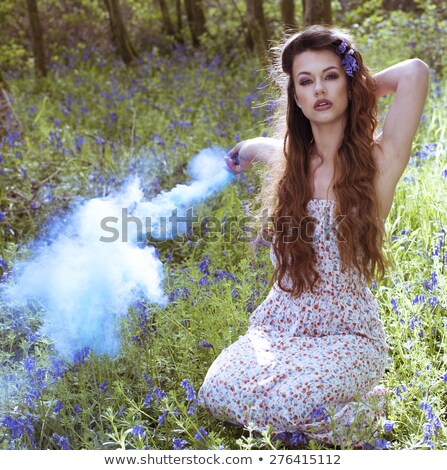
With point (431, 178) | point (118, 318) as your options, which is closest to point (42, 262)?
point (118, 318)

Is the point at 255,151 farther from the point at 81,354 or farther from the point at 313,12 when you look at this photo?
the point at 313,12

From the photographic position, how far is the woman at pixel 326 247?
2.58 m

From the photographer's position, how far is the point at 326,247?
2.73 meters

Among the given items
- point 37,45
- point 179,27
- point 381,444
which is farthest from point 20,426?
point 179,27

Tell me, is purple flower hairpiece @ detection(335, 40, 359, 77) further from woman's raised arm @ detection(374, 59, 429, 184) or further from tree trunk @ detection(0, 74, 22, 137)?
tree trunk @ detection(0, 74, 22, 137)

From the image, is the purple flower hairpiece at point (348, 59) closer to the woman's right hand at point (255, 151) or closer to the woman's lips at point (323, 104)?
the woman's lips at point (323, 104)

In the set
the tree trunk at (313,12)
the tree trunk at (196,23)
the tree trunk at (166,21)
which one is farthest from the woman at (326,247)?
the tree trunk at (166,21)

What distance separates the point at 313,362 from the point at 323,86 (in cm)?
98
